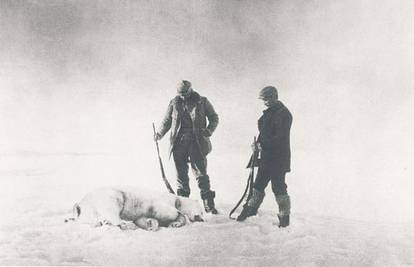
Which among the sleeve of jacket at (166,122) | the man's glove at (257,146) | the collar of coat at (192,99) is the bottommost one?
the man's glove at (257,146)

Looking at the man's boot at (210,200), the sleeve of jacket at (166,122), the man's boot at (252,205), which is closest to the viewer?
the man's boot at (252,205)

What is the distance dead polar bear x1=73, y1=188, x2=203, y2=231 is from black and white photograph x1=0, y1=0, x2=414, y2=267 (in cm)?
1

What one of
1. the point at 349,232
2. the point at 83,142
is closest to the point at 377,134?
the point at 349,232

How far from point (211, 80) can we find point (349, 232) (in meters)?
1.80

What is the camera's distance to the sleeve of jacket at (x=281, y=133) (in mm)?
5020

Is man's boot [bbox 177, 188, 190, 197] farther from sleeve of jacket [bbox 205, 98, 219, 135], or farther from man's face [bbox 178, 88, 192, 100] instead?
man's face [bbox 178, 88, 192, 100]

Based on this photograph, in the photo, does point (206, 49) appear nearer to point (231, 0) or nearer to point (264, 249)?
point (231, 0)

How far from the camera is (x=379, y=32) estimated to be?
206 inches

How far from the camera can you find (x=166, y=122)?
532 cm

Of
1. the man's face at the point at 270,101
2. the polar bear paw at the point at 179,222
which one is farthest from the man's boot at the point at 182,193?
the man's face at the point at 270,101

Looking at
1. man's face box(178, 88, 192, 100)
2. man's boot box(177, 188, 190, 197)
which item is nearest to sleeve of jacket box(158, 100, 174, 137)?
man's face box(178, 88, 192, 100)

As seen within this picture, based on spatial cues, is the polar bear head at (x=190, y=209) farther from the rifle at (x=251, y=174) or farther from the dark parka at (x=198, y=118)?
the dark parka at (x=198, y=118)

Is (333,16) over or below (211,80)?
over

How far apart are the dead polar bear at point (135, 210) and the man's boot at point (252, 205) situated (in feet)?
1.19
